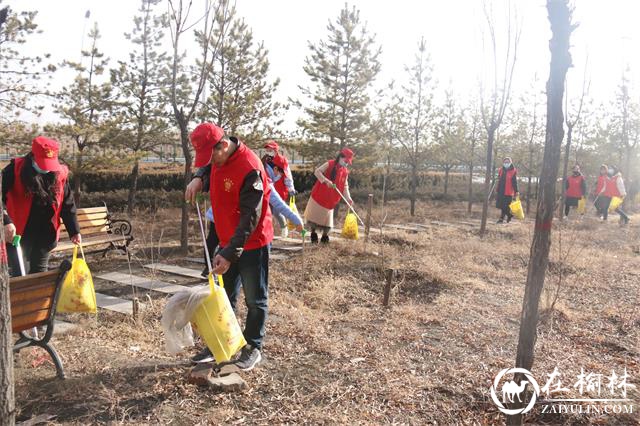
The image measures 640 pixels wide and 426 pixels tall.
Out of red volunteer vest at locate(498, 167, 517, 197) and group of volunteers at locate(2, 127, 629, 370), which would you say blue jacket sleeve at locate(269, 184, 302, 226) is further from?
red volunteer vest at locate(498, 167, 517, 197)

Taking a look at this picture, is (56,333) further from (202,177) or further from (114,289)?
(202,177)

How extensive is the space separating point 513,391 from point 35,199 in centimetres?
375

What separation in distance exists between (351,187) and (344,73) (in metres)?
6.03

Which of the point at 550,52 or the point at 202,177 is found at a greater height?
the point at 550,52

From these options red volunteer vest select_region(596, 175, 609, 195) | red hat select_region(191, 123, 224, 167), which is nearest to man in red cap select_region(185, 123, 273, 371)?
red hat select_region(191, 123, 224, 167)

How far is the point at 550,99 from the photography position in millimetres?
2479

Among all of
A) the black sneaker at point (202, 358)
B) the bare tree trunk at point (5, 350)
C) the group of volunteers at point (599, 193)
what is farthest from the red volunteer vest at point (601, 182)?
the bare tree trunk at point (5, 350)

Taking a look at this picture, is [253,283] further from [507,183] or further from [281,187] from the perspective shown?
[507,183]

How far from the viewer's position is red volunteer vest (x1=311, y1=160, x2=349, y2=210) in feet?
26.5

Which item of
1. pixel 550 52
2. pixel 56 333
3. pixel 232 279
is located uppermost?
pixel 550 52

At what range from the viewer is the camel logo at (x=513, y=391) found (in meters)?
2.53

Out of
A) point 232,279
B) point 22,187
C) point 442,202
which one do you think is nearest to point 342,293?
point 232,279

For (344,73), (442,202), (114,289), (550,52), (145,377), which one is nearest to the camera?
(550,52)

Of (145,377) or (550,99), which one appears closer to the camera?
(550,99)
